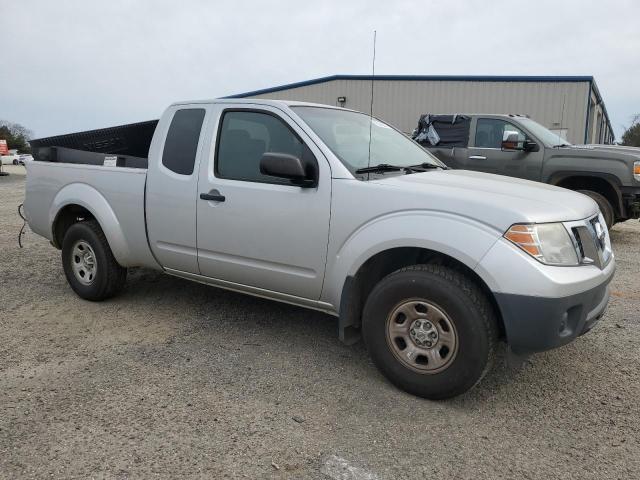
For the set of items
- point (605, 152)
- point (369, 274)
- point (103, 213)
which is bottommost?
point (369, 274)

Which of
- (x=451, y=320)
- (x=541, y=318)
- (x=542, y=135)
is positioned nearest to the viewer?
(x=541, y=318)

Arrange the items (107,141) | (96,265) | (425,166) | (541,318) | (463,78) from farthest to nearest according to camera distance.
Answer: (463,78) → (107,141) → (96,265) → (425,166) → (541,318)

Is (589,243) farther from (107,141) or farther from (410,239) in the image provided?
(107,141)

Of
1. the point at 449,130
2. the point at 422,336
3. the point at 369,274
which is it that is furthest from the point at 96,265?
the point at 449,130

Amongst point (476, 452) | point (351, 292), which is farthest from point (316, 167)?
point (476, 452)

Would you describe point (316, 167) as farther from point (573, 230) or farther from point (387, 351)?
point (573, 230)

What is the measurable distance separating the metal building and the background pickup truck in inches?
420

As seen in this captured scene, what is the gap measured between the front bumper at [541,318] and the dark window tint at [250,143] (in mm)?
1734

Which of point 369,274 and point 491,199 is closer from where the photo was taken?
point 491,199

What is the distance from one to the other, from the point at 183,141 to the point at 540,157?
5.92 meters

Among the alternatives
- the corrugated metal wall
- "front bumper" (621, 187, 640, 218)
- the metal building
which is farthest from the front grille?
the corrugated metal wall

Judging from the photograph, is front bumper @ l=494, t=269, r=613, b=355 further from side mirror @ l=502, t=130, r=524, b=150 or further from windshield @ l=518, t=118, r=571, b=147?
windshield @ l=518, t=118, r=571, b=147

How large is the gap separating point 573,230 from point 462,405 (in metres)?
1.19

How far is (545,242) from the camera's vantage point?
2836 mm
